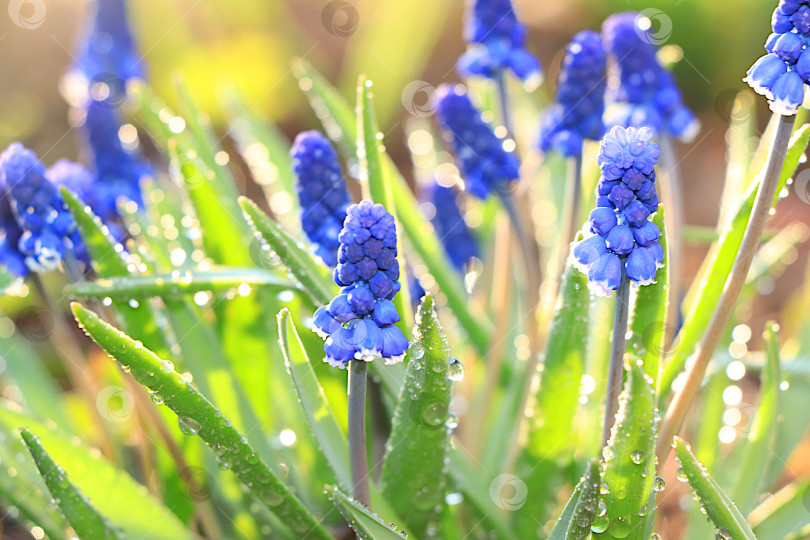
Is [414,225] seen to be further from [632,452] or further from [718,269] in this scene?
[632,452]

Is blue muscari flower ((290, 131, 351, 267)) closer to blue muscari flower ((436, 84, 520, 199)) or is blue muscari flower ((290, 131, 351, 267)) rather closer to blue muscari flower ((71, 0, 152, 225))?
blue muscari flower ((436, 84, 520, 199))

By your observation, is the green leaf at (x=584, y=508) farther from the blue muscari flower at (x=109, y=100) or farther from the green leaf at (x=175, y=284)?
the blue muscari flower at (x=109, y=100)

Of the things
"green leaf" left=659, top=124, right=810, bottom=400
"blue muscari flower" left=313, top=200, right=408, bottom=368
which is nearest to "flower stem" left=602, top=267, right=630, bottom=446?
"green leaf" left=659, top=124, right=810, bottom=400

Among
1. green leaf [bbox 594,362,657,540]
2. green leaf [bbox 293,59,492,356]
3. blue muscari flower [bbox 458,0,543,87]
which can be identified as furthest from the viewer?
green leaf [bbox 293,59,492,356]

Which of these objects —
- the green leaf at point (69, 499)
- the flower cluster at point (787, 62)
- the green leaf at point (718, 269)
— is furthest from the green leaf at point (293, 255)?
the flower cluster at point (787, 62)

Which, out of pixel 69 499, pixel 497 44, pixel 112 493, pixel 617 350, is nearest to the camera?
pixel 617 350

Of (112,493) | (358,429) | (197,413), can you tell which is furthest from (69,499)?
(358,429)
